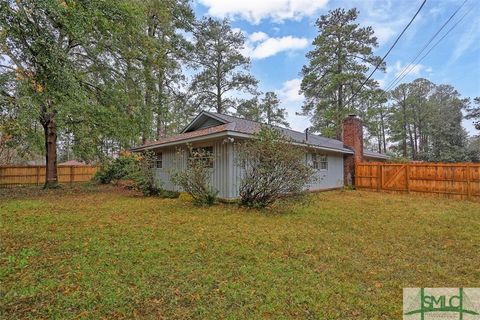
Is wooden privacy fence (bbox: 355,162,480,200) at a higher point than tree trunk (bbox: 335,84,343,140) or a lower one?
lower

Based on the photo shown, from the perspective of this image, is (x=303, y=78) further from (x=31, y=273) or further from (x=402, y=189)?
(x=31, y=273)

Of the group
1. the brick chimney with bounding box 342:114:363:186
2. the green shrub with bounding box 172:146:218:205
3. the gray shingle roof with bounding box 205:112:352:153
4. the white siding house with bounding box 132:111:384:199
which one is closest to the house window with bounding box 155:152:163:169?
the white siding house with bounding box 132:111:384:199

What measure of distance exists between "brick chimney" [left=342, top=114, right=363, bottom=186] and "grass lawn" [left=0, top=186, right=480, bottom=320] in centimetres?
858

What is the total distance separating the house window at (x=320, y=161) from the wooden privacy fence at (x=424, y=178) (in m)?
2.32

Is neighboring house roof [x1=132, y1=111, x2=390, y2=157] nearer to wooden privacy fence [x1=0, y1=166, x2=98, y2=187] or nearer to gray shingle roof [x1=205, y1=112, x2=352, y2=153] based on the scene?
gray shingle roof [x1=205, y1=112, x2=352, y2=153]

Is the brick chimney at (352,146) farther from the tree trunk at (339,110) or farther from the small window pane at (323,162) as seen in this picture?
the tree trunk at (339,110)

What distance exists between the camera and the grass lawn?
8.69ft

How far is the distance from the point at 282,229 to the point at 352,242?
1.45 metres

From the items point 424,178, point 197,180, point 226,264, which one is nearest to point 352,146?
point 424,178

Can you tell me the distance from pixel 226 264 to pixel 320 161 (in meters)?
11.2

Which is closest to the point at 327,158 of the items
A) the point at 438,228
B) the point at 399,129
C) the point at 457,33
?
the point at 457,33

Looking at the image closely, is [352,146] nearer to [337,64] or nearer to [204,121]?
[204,121]

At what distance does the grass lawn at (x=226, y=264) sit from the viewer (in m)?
2.65

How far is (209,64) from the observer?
23.5 meters
